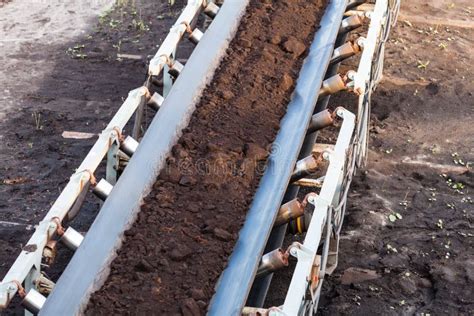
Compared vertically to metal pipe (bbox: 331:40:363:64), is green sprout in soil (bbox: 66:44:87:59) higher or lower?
lower

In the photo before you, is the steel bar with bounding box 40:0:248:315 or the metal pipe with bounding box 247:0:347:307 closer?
the steel bar with bounding box 40:0:248:315

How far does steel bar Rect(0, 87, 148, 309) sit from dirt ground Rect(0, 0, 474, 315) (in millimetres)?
946

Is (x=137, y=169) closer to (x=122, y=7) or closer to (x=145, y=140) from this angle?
(x=145, y=140)

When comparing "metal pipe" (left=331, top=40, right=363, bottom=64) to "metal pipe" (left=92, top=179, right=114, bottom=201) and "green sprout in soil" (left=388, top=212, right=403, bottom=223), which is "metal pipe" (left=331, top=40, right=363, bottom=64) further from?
"metal pipe" (left=92, top=179, right=114, bottom=201)

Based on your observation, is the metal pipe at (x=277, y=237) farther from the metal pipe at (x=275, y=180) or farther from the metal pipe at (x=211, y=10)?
the metal pipe at (x=211, y=10)

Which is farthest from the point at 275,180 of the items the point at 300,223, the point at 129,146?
the point at 129,146

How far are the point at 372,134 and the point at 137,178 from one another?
258 cm

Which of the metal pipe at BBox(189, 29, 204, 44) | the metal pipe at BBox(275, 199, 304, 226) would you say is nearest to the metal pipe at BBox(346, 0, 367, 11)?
the metal pipe at BBox(189, 29, 204, 44)

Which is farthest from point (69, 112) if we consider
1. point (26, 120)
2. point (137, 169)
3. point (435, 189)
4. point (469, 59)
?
point (469, 59)

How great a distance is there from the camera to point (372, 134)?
274 inches

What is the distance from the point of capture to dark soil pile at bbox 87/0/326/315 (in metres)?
4.43

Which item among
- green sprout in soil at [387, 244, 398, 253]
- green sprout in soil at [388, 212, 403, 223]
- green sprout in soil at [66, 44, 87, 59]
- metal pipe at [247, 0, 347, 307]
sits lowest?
green sprout in soil at [388, 212, 403, 223]

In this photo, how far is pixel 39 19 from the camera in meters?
8.51

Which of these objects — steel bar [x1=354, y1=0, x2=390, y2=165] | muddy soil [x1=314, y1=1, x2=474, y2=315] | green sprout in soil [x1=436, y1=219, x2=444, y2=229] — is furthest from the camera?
green sprout in soil [x1=436, y1=219, x2=444, y2=229]
